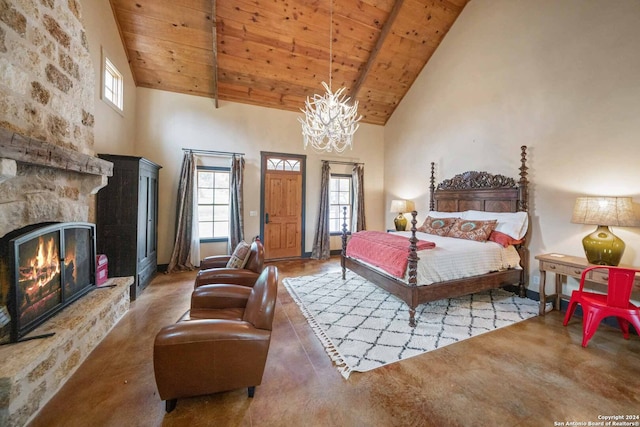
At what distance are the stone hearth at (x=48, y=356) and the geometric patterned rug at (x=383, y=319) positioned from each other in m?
2.01

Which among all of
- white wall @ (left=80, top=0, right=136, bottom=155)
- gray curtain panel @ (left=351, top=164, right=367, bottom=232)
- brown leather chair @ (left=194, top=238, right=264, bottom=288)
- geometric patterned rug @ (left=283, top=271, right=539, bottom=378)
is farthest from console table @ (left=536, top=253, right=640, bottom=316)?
white wall @ (left=80, top=0, right=136, bottom=155)

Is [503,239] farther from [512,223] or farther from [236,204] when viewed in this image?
[236,204]

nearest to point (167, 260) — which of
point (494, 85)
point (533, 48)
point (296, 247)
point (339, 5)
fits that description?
point (296, 247)

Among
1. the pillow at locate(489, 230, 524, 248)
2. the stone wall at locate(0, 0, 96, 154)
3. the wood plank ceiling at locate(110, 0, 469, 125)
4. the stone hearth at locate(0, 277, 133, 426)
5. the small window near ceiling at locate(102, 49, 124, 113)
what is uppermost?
the wood plank ceiling at locate(110, 0, 469, 125)

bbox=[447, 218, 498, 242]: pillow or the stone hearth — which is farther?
bbox=[447, 218, 498, 242]: pillow

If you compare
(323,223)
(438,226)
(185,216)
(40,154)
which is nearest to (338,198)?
(323,223)

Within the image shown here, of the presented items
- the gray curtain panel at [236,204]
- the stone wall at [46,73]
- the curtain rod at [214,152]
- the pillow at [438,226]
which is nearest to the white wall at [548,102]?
the pillow at [438,226]

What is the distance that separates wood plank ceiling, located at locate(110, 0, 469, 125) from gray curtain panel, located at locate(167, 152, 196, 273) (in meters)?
1.59

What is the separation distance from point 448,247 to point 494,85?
115 inches

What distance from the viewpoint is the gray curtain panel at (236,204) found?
5246 millimetres

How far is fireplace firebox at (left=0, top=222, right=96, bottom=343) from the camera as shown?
1606mm

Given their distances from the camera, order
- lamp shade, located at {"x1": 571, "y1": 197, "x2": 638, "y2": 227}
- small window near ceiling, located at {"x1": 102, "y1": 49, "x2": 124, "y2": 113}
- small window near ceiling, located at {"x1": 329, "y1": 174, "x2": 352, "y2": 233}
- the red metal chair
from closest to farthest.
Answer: the red metal chair < lamp shade, located at {"x1": 571, "y1": 197, "x2": 638, "y2": 227} < small window near ceiling, located at {"x1": 102, "y1": 49, "x2": 124, "y2": 113} < small window near ceiling, located at {"x1": 329, "y1": 174, "x2": 352, "y2": 233}

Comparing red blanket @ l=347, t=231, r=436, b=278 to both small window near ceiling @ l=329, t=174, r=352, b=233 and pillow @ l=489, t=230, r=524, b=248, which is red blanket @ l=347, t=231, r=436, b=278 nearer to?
pillow @ l=489, t=230, r=524, b=248

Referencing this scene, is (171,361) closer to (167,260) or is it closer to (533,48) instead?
(167,260)
